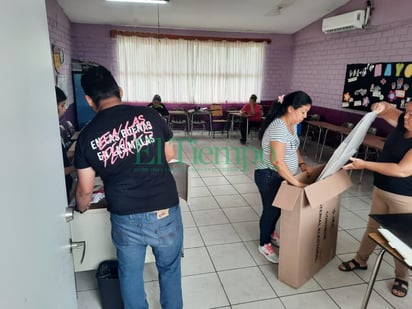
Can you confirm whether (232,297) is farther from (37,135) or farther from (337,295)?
(37,135)

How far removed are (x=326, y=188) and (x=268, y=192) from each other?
0.44 meters

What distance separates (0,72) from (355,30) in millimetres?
6267

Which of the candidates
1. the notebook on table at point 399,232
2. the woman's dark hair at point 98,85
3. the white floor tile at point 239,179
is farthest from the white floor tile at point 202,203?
the woman's dark hair at point 98,85

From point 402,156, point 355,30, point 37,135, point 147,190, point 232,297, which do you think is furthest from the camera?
point 355,30

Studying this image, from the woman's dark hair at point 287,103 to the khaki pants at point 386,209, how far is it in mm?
796

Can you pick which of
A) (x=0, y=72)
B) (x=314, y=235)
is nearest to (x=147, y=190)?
(x=0, y=72)

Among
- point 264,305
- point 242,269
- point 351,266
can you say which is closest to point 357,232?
point 351,266

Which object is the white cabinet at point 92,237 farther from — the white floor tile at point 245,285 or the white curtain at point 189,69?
the white curtain at point 189,69

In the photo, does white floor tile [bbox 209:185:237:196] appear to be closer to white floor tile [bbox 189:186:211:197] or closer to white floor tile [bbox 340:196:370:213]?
white floor tile [bbox 189:186:211:197]

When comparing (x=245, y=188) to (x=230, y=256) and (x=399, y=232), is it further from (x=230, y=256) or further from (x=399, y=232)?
(x=399, y=232)

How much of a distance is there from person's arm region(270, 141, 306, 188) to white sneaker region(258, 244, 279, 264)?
73 cm

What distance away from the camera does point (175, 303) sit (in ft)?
5.41

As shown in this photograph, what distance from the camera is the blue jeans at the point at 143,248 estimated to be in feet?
4.68

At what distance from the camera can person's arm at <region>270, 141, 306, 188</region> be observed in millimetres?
1979
